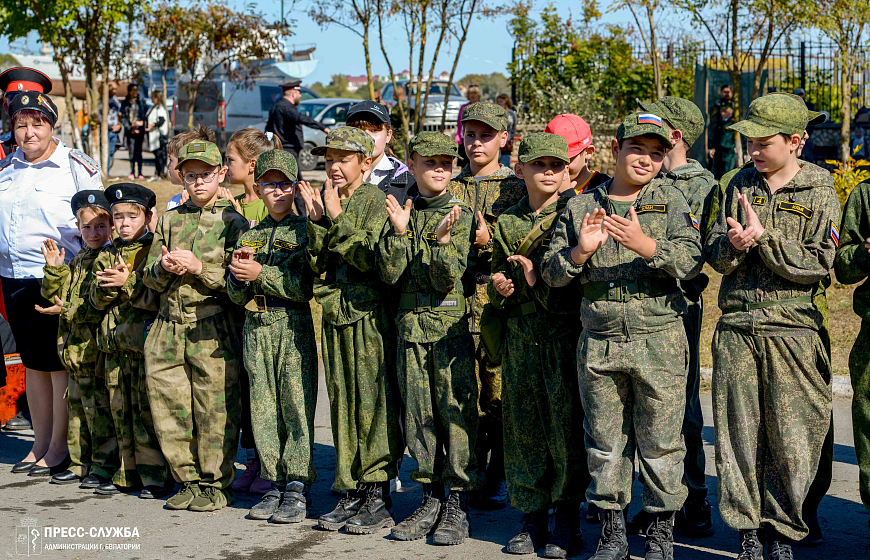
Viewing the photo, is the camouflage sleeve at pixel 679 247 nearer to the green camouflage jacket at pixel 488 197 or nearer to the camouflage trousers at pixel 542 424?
the camouflage trousers at pixel 542 424

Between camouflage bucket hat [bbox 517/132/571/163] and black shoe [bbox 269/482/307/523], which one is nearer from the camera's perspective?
camouflage bucket hat [bbox 517/132/571/163]

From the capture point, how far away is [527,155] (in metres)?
4.64

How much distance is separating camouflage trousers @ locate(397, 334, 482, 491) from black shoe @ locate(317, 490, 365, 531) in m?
0.45

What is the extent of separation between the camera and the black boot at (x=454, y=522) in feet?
15.5

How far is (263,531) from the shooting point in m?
4.95

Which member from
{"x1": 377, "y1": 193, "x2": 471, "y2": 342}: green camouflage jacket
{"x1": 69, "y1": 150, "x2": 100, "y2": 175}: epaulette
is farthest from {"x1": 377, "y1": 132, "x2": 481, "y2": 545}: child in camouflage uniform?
{"x1": 69, "y1": 150, "x2": 100, "y2": 175}: epaulette

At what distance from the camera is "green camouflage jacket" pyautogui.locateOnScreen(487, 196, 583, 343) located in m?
4.57

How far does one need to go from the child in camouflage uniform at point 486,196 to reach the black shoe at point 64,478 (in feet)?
8.25

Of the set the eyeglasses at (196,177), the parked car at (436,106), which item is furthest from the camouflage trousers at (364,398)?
the parked car at (436,106)

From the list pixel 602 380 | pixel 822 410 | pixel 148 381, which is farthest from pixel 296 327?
pixel 822 410

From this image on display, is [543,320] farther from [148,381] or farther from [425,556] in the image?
[148,381]

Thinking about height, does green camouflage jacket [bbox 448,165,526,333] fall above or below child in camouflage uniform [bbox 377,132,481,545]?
above

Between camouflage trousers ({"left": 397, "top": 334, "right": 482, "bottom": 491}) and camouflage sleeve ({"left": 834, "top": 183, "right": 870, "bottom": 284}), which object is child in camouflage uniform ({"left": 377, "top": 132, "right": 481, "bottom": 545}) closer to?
camouflage trousers ({"left": 397, "top": 334, "right": 482, "bottom": 491})

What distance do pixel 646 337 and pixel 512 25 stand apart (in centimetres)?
1396
